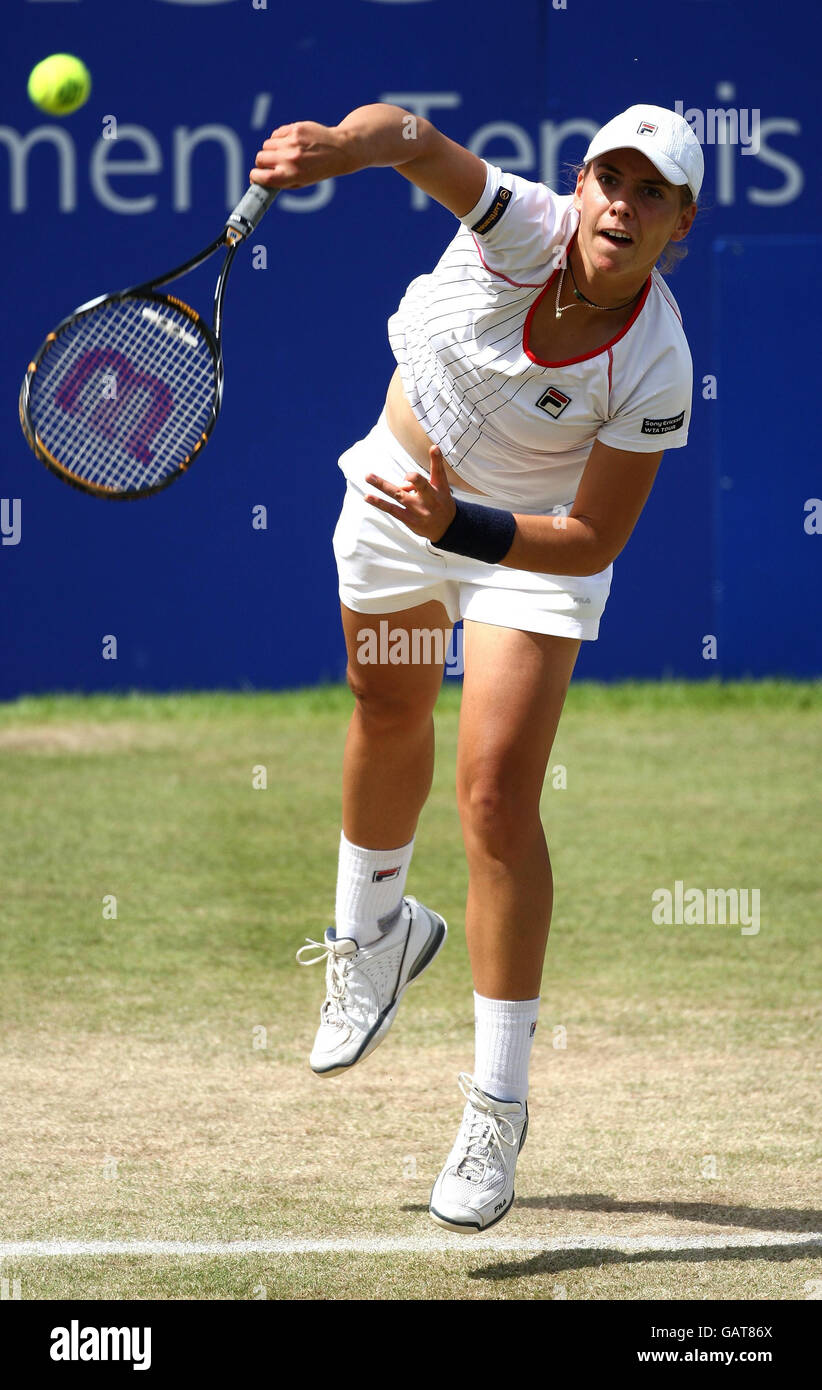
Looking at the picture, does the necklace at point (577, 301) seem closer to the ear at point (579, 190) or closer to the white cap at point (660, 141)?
the ear at point (579, 190)

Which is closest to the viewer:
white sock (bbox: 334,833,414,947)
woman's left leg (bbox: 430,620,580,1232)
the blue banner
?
woman's left leg (bbox: 430,620,580,1232)

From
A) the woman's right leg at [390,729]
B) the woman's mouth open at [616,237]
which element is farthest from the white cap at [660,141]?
the woman's right leg at [390,729]

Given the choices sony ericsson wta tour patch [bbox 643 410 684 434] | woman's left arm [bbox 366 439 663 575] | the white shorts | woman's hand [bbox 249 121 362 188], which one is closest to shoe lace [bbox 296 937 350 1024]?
the white shorts

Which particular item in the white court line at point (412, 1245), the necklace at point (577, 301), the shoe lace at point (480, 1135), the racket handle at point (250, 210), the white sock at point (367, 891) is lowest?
the white court line at point (412, 1245)

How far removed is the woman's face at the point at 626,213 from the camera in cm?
271

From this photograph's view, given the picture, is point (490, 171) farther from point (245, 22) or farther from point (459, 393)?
point (245, 22)

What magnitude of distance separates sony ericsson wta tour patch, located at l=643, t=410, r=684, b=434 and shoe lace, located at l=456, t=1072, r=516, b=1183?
1.13m

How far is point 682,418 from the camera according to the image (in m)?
2.86

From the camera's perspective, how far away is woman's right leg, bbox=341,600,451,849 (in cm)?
330

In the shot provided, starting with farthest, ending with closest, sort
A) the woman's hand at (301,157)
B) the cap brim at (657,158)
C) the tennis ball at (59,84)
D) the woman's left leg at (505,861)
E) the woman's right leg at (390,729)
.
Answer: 1. the tennis ball at (59,84)
2. the woman's right leg at (390,729)
3. the woman's left leg at (505,861)
4. the cap brim at (657,158)
5. the woman's hand at (301,157)

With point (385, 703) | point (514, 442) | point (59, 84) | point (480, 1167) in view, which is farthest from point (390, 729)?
point (59, 84)

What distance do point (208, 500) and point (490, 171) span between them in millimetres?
5313

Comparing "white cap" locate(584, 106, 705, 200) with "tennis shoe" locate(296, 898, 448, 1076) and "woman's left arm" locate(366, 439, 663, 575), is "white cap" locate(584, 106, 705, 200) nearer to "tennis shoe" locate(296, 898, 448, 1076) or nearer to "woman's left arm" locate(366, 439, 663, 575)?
"woman's left arm" locate(366, 439, 663, 575)
